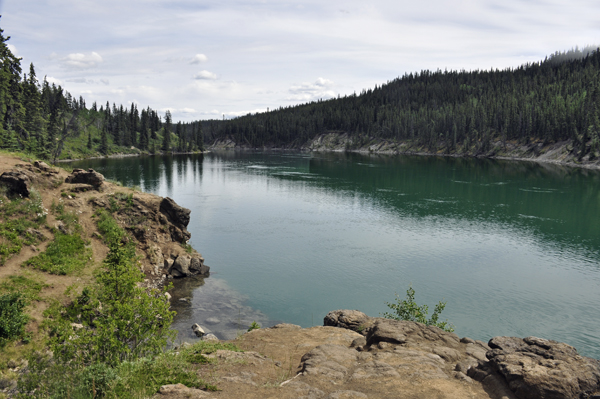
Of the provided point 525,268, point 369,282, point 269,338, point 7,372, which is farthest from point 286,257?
point 7,372

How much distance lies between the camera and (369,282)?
4219cm

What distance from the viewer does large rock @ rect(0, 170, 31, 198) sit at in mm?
34719

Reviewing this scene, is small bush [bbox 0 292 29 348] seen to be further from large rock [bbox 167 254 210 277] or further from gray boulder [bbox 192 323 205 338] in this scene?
large rock [bbox 167 254 210 277]

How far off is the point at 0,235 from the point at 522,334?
42.3 meters

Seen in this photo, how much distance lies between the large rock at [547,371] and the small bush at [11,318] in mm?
25620

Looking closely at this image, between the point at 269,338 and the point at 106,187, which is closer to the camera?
the point at 269,338

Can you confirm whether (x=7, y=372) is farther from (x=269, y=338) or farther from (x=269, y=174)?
(x=269, y=174)

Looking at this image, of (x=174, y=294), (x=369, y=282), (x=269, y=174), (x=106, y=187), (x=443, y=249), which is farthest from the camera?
(x=269, y=174)

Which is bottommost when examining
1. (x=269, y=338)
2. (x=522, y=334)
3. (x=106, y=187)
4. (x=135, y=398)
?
(x=522, y=334)

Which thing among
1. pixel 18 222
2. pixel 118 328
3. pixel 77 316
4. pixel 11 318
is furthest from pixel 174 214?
pixel 118 328

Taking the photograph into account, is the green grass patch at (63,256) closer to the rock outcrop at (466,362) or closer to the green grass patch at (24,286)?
the green grass patch at (24,286)

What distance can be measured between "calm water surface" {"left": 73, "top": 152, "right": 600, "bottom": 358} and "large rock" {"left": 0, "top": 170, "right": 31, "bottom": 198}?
1674 centimetres

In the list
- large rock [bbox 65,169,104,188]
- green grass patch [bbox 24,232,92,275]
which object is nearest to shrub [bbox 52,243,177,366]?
green grass patch [bbox 24,232,92,275]

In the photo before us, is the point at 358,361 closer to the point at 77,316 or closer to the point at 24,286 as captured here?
the point at 77,316
